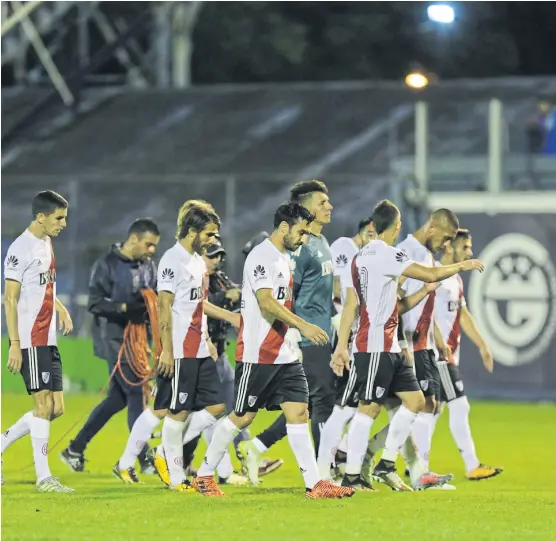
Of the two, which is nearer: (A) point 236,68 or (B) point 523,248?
(B) point 523,248

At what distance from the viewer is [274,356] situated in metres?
12.1

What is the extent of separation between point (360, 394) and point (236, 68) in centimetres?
2864

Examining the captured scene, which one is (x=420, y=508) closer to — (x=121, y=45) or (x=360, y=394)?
(x=360, y=394)

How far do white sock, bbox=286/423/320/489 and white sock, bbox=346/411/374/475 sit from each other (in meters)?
0.75

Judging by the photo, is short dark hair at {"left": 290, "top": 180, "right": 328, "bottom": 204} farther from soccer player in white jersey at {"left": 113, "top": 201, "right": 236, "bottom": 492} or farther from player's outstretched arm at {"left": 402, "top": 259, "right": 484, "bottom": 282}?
player's outstretched arm at {"left": 402, "top": 259, "right": 484, "bottom": 282}

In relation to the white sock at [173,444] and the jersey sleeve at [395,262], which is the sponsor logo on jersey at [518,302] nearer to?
the jersey sleeve at [395,262]

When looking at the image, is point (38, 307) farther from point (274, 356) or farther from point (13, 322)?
point (274, 356)

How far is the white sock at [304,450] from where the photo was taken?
1191 cm

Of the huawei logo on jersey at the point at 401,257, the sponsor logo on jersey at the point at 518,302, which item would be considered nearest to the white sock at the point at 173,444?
the huawei logo on jersey at the point at 401,257

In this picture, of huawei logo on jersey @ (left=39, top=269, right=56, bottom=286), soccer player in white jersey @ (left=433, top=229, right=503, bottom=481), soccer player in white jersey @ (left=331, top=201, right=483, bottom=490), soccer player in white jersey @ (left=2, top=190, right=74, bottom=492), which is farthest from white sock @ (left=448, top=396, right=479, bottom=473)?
huawei logo on jersey @ (left=39, top=269, right=56, bottom=286)

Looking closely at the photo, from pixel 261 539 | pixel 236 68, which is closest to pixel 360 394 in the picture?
pixel 261 539

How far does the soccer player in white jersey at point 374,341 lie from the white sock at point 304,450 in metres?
0.80

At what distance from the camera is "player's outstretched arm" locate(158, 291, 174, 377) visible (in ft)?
41.2

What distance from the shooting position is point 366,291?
41.5 feet
